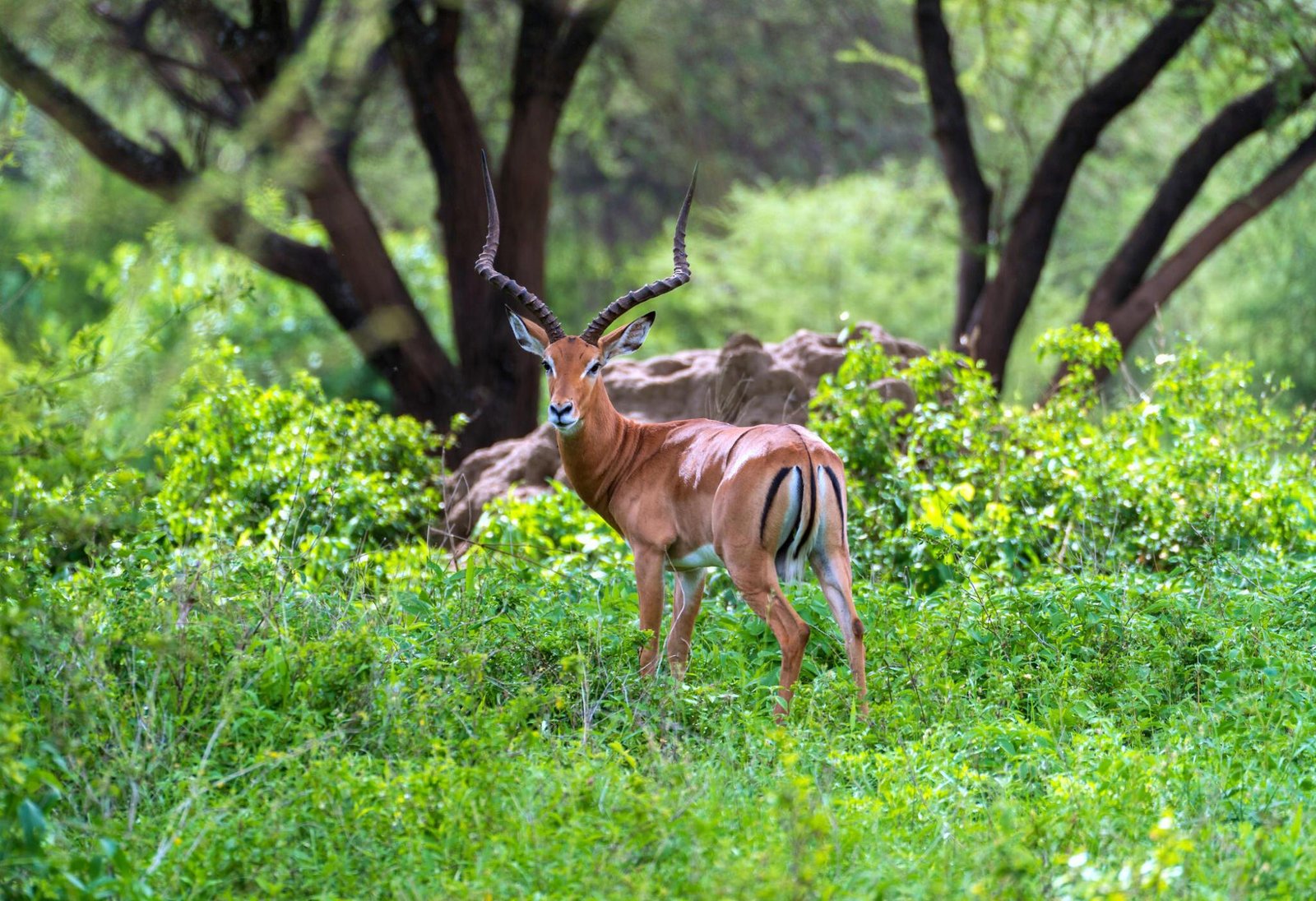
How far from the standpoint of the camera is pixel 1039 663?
17.6 ft

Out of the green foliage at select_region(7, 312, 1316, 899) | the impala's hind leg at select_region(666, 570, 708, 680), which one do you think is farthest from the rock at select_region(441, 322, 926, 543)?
the impala's hind leg at select_region(666, 570, 708, 680)

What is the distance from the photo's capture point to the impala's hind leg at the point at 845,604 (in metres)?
5.05

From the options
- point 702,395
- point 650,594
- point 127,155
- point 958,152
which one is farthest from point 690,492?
point 958,152

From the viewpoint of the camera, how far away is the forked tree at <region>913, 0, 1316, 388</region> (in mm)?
10492

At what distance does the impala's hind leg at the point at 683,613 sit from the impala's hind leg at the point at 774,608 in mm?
409

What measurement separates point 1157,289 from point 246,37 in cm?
678

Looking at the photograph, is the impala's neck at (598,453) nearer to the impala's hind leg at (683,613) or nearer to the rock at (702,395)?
the impala's hind leg at (683,613)

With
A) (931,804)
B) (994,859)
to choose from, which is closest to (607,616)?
(931,804)

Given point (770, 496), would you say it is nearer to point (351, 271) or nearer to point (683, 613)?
point (683, 613)

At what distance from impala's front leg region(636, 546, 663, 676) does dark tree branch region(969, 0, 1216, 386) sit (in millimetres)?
5463

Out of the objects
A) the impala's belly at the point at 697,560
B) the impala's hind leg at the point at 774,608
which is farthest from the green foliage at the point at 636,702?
the impala's belly at the point at 697,560

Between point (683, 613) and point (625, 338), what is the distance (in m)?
1.21

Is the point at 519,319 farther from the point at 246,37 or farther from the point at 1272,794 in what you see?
the point at 246,37

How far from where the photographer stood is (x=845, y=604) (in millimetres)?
5125
